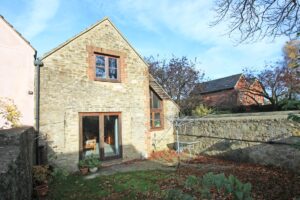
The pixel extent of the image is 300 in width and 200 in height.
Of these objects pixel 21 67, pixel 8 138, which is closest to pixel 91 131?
pixel 21 67

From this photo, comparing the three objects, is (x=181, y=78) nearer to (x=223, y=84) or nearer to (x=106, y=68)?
(x=106, y=68)

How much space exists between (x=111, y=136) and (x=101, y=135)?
693mm

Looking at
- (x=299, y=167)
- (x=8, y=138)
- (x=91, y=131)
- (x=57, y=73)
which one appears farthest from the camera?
(x=91, y=131)

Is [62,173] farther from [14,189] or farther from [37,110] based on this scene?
[14,189]

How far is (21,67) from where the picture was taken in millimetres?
9555

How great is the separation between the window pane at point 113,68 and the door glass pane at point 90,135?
235 centimetres

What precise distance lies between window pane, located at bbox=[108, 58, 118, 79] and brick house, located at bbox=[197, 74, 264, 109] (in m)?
13.1

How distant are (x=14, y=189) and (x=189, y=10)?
7432 mm

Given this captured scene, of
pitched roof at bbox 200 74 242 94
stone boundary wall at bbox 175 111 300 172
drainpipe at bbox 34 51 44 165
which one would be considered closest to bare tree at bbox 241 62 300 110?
pitched roof at bbox 200 74 242 94

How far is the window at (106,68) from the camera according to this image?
11.7 m

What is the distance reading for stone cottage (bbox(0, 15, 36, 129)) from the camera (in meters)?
9.18

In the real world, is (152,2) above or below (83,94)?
above

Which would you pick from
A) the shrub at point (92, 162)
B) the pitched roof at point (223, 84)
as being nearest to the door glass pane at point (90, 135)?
the shrub at point (92, 162)

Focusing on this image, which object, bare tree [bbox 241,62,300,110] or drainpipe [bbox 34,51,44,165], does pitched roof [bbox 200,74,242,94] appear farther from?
drainpipe [bbox 34,51,44,165]
